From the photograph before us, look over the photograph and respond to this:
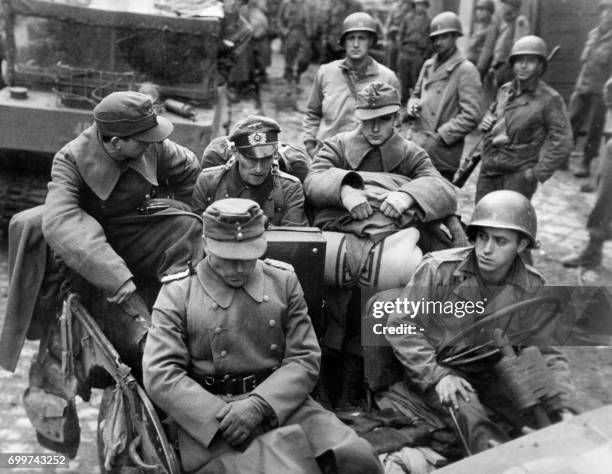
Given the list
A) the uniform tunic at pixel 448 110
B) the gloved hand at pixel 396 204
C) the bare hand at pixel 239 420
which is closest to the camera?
the bare hand at pixel 239 420

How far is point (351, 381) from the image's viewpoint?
4.89 meters

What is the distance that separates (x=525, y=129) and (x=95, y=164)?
4087 millimetres

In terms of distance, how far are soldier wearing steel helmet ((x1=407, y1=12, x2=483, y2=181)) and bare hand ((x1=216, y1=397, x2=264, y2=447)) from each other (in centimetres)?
450

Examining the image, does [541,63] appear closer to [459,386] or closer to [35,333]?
[459,386]

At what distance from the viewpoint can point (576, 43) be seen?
39.6 feet

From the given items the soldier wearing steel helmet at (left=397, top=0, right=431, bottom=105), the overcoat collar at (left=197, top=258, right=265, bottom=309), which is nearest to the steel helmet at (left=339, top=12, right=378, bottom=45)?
the overcoat collar at (left=197, top=258, right=265, bottom=309)

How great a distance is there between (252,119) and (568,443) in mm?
2623

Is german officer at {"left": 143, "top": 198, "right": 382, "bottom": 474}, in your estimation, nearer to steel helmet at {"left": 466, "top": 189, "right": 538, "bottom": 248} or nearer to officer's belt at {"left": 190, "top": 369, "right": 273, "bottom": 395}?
officer's belt at {"left": 190, "top": 369, "right": 273, "bottom": 395}

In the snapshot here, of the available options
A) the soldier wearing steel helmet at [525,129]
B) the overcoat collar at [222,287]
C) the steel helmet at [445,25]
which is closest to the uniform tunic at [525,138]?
the soldier wearing steel helmet at [525,129]

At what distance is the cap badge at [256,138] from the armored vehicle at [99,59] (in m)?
2.51

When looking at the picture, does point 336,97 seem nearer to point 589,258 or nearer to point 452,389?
point 589,258

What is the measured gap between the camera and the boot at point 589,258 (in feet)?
25.9

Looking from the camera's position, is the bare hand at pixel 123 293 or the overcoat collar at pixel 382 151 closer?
the bare hand at pixel 123 293

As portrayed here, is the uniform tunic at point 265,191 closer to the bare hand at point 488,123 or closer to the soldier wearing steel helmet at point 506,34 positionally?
the bare hand at point 488,123
